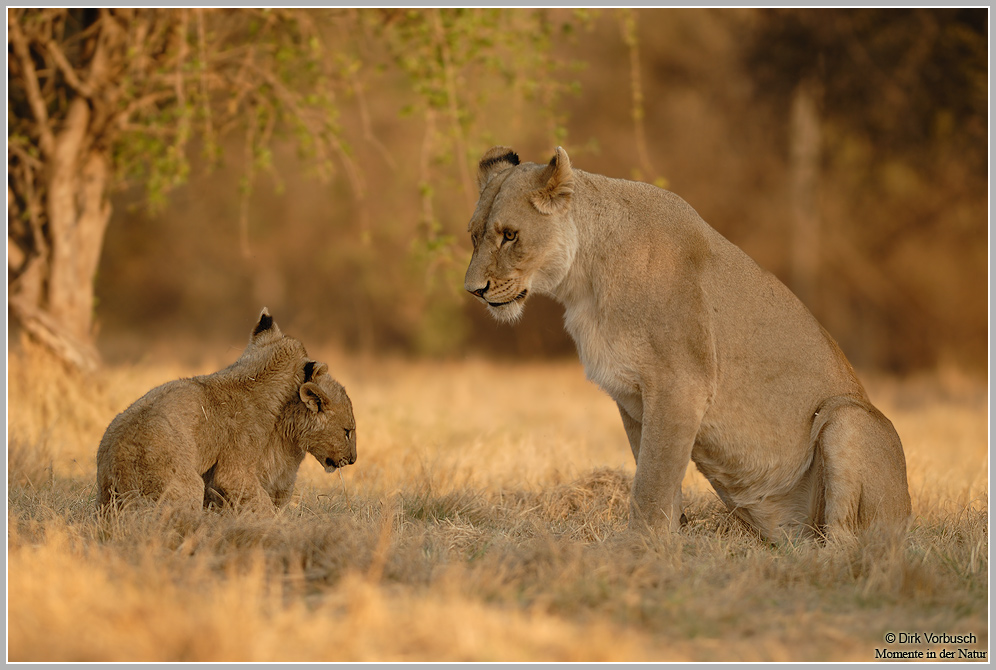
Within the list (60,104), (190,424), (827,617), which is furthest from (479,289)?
(60,104)

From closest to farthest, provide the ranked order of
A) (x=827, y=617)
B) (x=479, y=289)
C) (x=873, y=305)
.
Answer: (x=827, y=617) → (x=479, y=289) → (x=873, y=305)

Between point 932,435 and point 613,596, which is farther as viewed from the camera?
point 932,435

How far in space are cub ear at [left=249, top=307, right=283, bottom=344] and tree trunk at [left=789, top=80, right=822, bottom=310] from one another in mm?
14670

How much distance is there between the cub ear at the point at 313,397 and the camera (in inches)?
186

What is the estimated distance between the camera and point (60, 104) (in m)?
9.16

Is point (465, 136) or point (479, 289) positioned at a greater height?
point (465, 136)

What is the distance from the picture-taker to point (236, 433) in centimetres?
459

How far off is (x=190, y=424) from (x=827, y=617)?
270 centimetres

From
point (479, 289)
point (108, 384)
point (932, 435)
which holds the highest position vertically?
point (479, 289)

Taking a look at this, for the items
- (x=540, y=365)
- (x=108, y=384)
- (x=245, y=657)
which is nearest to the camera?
(x=245, y=657)

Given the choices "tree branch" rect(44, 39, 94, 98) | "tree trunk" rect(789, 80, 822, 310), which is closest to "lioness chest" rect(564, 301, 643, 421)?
"tree branch" rect(44, 39, 94, 98)

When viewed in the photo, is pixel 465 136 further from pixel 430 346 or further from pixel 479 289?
pixel 430 346

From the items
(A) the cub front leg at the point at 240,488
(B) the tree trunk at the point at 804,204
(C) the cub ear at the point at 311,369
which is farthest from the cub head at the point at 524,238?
(B) the tree trunk at the point at 804,204

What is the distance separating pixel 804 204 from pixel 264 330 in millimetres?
15762
